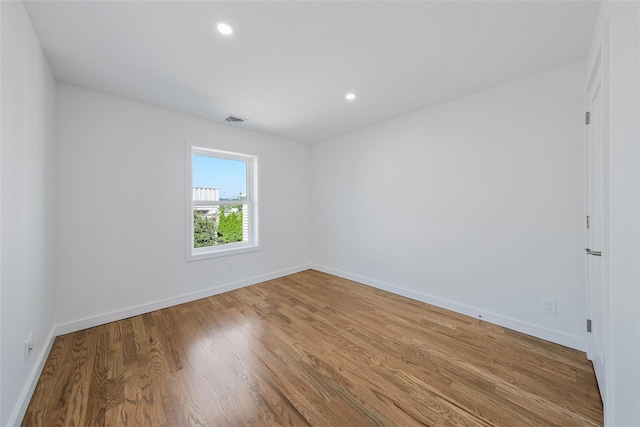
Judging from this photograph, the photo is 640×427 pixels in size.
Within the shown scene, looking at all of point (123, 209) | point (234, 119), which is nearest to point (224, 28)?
point (234, 119)

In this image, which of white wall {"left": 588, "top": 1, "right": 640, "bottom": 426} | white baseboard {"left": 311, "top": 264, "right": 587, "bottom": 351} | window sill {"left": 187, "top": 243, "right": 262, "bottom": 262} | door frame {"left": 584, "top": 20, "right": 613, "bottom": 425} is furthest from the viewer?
window sill {"left": 187, "top": 243, "right": 262, "bottom": 262}

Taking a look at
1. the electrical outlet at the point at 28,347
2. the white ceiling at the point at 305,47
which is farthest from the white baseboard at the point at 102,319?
the white ceiling at the point at 305,47

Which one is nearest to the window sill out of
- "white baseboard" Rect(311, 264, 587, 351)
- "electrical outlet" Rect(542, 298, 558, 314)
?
"white baseboard" Rect(311, 264, 587, 351)

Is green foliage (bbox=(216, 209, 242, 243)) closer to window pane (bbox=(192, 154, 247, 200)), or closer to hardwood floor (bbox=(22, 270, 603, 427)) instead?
window pane (bbox=(192, 154, 247, 200))

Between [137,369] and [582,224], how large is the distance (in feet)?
12.4

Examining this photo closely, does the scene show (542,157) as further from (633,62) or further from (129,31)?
(129,31)

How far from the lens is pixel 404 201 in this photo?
10.4 ft

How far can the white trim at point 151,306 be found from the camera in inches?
91.0

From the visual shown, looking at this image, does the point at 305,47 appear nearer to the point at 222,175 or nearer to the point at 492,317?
the point at 222,175

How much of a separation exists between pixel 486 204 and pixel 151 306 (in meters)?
4.00

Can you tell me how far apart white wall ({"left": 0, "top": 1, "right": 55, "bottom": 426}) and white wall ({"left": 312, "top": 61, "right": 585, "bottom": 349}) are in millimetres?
3390

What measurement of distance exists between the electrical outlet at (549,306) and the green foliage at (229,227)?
151 inches

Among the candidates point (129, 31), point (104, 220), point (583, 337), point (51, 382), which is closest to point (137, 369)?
point (51, 382)

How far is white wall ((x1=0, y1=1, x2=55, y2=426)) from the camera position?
1212 millimetres
